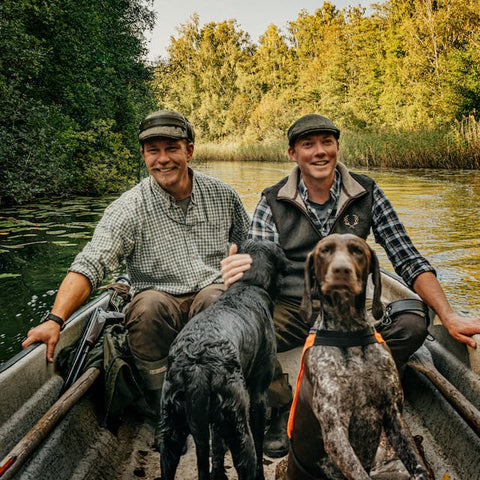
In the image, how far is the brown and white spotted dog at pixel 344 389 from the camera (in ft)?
5.98

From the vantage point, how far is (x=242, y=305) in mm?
2391

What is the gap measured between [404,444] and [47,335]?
77.4 inches

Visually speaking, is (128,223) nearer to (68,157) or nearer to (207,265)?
(207,265)

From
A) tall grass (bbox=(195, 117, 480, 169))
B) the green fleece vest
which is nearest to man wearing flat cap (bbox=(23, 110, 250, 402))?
the green fleece vest

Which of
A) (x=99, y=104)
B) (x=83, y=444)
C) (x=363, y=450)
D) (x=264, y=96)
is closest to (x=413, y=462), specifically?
(x=363, y=450)

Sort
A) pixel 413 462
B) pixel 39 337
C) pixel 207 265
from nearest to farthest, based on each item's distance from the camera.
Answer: pixel 413 462 < pixel 39 337 < pixel 207 265

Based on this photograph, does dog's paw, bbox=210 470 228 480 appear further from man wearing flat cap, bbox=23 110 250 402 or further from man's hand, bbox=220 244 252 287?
man's hand, bbox=220 244 252 287

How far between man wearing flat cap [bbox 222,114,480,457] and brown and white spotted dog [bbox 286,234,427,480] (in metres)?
0.81

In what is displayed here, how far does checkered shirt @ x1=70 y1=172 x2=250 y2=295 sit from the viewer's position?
3086 millimetres

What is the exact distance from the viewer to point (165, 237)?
3.24 m

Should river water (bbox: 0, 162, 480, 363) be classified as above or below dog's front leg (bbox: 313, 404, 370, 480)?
below

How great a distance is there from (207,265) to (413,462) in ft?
6.49

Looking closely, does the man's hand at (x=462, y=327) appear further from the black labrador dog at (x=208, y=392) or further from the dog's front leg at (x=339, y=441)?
the black labrador dog at (x=208, y=392)

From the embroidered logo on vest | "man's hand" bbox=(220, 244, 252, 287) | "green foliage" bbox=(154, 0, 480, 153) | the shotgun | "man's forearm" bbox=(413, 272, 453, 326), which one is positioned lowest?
the shotgun
